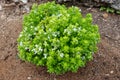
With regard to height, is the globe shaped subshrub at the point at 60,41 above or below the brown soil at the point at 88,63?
above

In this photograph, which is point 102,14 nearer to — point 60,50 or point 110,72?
point 110,72

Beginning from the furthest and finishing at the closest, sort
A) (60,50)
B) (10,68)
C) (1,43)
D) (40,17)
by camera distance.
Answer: (1,43) → (10,68) → (40,17) → (60,50)

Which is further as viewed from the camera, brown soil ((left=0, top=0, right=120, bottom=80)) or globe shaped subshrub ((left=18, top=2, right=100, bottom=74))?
brown soil ((left=0, top=0, right=120, bottom=80))

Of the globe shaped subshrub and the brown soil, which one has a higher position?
the globe shaped subshrub

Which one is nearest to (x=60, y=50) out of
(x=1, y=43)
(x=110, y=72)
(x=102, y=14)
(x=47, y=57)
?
(x=47, y=57)

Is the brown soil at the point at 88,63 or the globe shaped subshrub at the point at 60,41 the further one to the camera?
the brown soil at the point at 88,63
